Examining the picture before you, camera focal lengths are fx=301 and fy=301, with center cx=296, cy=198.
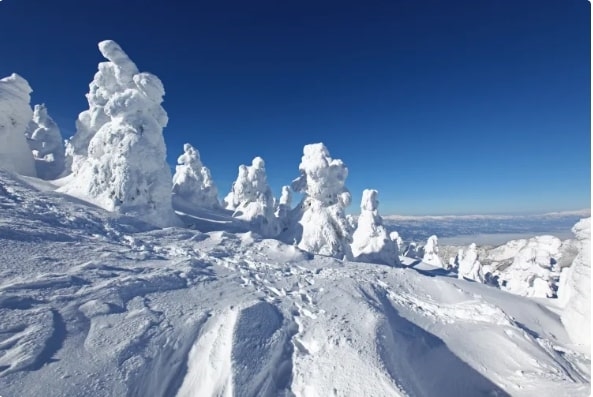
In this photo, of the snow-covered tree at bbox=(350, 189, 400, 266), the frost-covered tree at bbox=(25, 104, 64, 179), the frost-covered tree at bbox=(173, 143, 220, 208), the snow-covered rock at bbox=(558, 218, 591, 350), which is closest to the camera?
the snow-covered rock at bbox=(558, 218, 591, 350)

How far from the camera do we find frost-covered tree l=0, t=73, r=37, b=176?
25.8 metres

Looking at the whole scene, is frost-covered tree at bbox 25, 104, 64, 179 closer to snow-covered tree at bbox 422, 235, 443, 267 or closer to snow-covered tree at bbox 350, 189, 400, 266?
snow-covered tree at bbox 350, 189, 400, 266

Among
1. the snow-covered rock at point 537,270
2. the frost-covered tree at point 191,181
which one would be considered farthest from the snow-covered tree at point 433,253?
the frost-covered tree at point 191,181

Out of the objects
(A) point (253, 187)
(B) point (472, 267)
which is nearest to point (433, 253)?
(B) point (472, 267)

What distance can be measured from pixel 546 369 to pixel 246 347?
9179 mm

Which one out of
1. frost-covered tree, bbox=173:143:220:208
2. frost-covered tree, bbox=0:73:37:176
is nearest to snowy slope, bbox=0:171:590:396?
frost-covered tree, bbox=0:73:37:176

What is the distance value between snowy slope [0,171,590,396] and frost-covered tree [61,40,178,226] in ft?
13.8

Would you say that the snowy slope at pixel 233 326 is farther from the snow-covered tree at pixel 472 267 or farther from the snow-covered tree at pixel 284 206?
the snow-covered tree at pixel 472 267

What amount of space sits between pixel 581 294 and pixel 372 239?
2030 cm

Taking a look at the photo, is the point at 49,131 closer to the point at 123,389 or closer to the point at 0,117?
the point at 0,117

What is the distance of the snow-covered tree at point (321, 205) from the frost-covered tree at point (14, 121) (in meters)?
26.1

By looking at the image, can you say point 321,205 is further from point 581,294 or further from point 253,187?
point 581,294

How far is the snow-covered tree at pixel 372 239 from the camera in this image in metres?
32.0

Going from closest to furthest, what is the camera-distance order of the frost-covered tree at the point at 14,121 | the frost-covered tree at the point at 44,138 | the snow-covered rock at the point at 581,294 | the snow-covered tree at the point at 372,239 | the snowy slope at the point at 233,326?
the snowy slope at the point at 233,326, the snow-covered rock at the point at 581,294, the frost-covered tree at the point at 14,121, the snow-covered tree at the point at 372,239, the frost-covered tree at the point at 44,138
